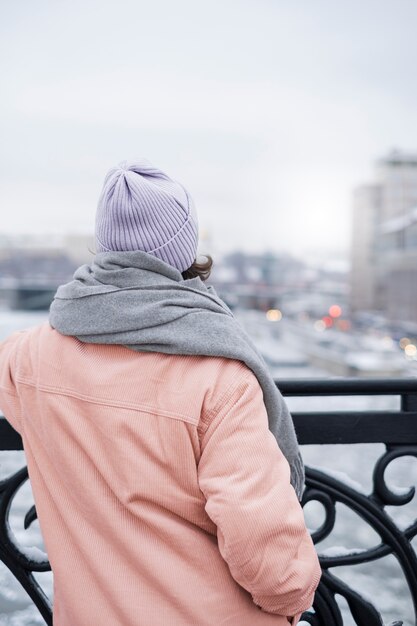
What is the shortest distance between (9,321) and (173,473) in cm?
3159

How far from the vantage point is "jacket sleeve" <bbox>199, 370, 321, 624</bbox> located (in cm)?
89

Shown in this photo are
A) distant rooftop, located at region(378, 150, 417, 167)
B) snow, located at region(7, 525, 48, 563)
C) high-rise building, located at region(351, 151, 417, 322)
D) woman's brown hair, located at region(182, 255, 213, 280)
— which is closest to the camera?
woman's brown hair, located at region(182, 255, 213, 280)

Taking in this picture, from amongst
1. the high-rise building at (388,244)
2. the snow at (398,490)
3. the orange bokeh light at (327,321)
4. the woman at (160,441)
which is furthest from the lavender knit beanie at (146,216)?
the orange bokeh light at (327,321)

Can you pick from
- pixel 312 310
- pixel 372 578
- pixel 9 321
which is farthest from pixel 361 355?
pixel 372 578

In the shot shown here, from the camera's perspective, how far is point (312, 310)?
2702 inches

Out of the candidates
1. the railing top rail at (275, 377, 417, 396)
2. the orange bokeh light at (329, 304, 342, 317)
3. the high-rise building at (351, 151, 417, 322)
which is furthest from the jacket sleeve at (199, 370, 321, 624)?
the orange bokeh light at (329, 304, 342, 317)

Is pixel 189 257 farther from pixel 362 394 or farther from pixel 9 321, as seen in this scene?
pixel 9 321

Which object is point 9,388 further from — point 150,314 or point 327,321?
point 327,321

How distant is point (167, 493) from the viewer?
95cm

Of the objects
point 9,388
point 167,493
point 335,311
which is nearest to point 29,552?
point 9,388

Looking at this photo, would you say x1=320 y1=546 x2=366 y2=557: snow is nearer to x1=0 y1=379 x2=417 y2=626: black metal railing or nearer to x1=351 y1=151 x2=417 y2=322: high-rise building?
x1=0 y1=379 x2=417 y2=626: black metal railing

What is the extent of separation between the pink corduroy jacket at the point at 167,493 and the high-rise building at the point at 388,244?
58988mm

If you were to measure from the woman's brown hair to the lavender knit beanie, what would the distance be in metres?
0.06

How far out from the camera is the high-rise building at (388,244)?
60.1 m
